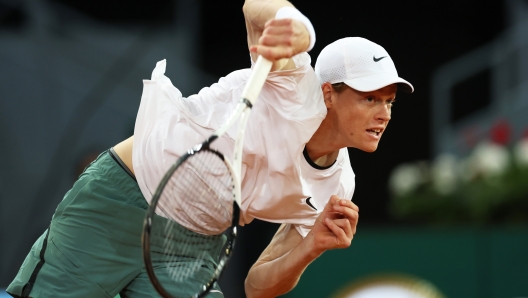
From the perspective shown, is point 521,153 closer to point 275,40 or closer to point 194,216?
point 194,216

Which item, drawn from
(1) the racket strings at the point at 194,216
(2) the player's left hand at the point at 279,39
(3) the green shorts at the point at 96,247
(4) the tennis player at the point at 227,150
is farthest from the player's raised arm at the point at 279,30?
(3) the green shorts at the point at 96,247

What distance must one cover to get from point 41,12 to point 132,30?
2.46ft

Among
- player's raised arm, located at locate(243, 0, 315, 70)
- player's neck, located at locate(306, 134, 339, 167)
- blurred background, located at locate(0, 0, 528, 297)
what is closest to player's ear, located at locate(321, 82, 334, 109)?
player's neck, located at locate(306, 134, 339, 167)

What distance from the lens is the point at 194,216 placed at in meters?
2.76

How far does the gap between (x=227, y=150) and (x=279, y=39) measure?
48cm

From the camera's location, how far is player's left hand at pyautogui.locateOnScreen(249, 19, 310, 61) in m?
2.34

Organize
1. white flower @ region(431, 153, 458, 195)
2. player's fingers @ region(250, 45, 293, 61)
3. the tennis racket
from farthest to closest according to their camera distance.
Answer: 1. white flower @ region(431, 153, 458, 195)
2. the tennis racket
3. player's fingers @ region(250, 45, 293, 61)

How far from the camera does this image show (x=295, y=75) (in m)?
2.65

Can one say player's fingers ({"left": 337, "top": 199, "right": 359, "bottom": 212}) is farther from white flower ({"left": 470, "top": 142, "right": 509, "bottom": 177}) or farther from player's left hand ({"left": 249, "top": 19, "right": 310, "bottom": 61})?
white flower ({"left": 470, "top": 142, "right": 509, "bottom": 177})

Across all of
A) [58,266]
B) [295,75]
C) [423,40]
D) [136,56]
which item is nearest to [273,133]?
[295,75]

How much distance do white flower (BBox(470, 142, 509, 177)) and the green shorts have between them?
2.93 m

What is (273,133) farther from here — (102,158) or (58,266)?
(58,266)

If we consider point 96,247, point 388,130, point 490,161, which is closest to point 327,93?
point 96,247

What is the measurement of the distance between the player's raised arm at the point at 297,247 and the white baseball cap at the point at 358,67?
405 millimetres
